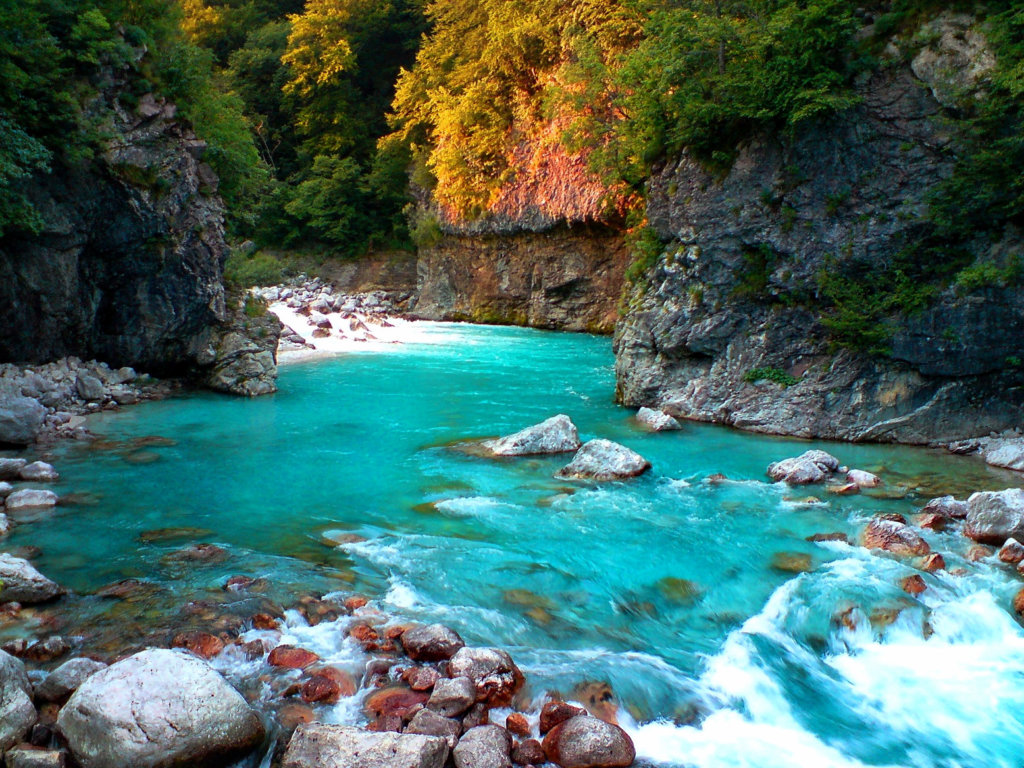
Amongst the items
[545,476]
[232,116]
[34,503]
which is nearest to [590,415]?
[545,476]

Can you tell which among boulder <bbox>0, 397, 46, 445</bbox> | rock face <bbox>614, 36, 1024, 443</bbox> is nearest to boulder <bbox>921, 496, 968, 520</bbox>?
rock face <bbox>614, 36, 1024, 443</bbox>

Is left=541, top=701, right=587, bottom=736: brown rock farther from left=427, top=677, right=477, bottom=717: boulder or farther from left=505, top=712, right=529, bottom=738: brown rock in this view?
left=427, top=677, right=477, bottom=717: boulder

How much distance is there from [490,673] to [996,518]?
19.9 ft

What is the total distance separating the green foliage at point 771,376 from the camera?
13.5m

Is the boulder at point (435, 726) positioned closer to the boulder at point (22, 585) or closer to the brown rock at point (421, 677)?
the brown rock at point (421, 677)

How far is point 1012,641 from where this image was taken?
6.46 metres

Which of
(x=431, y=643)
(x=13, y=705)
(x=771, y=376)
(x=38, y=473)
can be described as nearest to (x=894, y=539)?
(x=431, y=643)

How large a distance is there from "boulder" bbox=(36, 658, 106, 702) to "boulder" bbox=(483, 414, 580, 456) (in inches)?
286

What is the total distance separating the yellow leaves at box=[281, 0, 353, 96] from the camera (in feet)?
128

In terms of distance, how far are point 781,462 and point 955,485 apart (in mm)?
2205

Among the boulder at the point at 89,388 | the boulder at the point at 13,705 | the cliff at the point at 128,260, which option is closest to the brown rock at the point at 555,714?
the boulder at the point at 13,705

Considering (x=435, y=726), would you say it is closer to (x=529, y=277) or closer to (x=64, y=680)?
(x=64, y=680)

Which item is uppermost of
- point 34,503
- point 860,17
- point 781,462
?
point 860,17

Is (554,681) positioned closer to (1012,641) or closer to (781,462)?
(1012,641)
